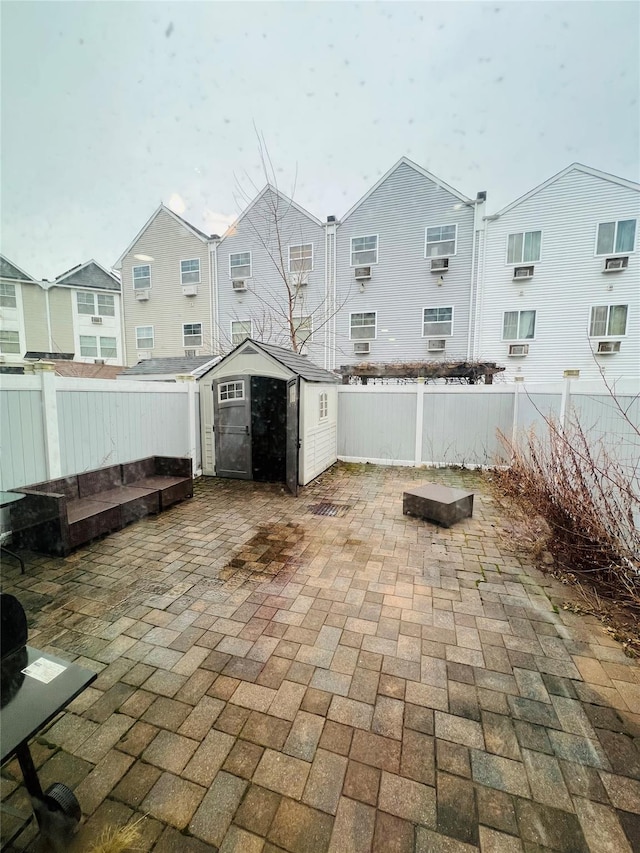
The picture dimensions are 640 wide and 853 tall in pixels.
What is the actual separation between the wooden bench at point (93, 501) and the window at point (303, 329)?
8.84 m

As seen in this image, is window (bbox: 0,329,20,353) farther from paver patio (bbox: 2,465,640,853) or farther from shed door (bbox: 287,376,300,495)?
shed door (bbox: 287,376,300,495)

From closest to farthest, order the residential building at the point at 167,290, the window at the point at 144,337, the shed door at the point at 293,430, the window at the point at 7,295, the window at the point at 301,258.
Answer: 1. the window at the point at 7,295
2. the shed door at the point at 293,430
3. the window at the point at 301,258
4. the residential building at the point at 167,290
5. the window at the point at 144,337

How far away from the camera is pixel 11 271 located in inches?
86.5

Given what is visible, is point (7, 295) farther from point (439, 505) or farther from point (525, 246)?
point (525, 246)

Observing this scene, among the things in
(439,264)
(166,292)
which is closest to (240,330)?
(166,292)

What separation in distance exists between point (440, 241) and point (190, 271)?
9.95 m

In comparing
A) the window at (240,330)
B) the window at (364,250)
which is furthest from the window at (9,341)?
the window at (364,250)

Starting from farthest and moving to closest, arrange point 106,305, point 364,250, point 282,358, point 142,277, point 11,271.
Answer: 1. point 142,277
2. point 106,305
3. point 364,250
4. point 282,358
5. point 11,271

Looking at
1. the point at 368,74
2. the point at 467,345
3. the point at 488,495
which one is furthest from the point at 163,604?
the point at 467,345

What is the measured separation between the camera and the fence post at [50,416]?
13.8ft

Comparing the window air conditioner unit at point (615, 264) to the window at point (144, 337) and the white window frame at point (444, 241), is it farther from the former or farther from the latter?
the window at point (144, 337)

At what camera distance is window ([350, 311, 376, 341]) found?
1321 cm

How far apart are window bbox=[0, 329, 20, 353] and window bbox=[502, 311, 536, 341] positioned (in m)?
13.2

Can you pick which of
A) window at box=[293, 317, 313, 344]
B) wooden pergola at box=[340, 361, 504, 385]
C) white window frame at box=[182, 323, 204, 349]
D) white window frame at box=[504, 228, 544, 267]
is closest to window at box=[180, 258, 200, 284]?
white window frame at box=[182, 323, 204, 349]
